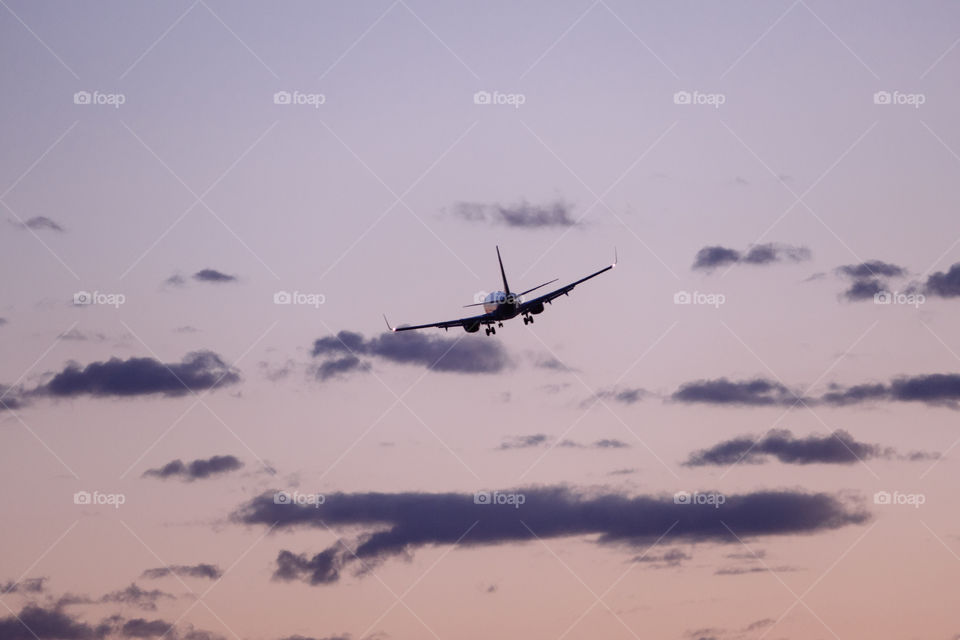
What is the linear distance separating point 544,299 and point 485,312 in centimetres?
776

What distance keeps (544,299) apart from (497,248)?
10.2 m

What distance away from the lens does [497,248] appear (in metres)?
193

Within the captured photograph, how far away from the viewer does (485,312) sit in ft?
646

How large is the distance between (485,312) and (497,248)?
862 centimetres

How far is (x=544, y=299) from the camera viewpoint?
199 meters
